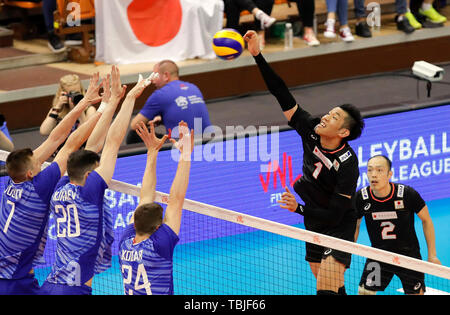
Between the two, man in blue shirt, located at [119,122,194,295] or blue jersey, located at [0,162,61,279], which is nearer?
man in blue shirt, located at [119,122,194,295]

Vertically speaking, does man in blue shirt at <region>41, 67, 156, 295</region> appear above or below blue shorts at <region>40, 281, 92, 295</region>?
above

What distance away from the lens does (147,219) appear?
589 centimetres

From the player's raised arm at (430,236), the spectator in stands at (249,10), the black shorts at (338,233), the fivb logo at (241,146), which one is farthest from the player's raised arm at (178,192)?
the spectator in stands at (249,10)

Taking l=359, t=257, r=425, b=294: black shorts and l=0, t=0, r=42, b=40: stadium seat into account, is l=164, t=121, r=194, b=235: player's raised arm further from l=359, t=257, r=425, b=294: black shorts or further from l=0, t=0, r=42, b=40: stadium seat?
l=0, t=0, r=42, b=40: stadium seat

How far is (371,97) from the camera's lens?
43.8 ft

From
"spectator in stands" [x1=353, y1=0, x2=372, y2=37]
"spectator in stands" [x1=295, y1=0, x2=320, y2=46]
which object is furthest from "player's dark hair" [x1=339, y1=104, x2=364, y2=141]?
"spectator in stands" [x1=353, y1=0, x2=372, y2=37]

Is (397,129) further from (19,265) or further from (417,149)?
(19,265)

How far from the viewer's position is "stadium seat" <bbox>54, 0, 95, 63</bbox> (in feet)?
41.0

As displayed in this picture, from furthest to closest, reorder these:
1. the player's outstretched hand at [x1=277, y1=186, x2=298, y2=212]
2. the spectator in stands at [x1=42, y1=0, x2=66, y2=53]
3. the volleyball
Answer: the spectator in stands at [x1=42, y1=0, x2=66, y2=53] < the volleyball < the player's outstretched hand at [x1=277, y1=186, x2=298, y2=212]

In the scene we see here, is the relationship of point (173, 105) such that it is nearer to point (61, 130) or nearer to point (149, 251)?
point (61, 130)

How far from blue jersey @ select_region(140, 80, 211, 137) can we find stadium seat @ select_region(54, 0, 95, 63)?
312 centimetres

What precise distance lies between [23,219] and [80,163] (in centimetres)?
68

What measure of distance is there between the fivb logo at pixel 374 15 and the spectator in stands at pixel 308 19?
129 cm

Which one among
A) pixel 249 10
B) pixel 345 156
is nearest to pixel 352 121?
pixel 345 156
